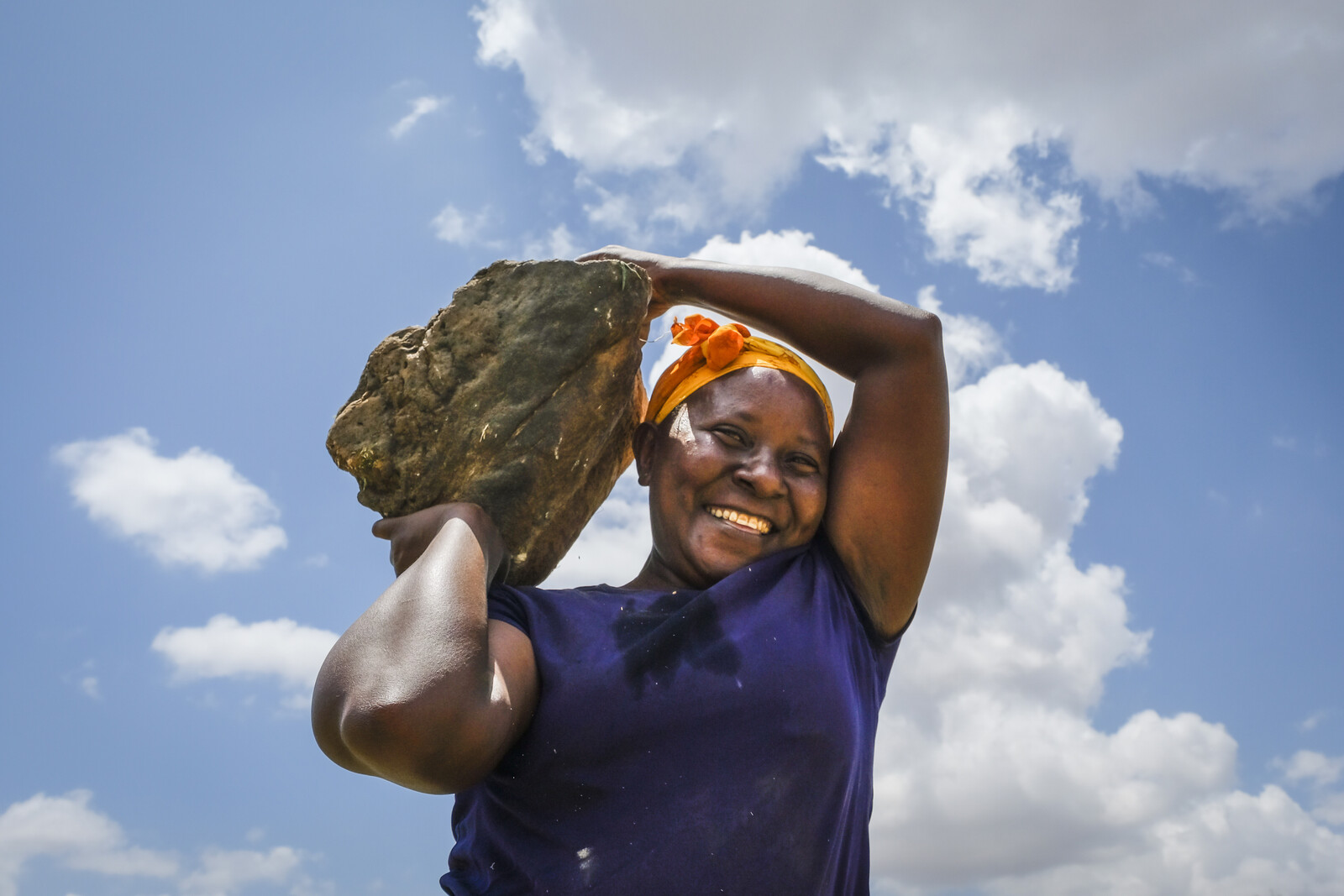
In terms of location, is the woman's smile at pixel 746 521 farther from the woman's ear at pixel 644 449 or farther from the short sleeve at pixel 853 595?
the woman's ear at pixel 644 449

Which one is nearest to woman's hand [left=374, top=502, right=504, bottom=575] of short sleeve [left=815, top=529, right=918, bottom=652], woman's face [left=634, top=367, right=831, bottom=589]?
woman's face [left=634, top=367, right=831, bottom=589]

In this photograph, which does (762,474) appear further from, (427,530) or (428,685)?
(428,685)

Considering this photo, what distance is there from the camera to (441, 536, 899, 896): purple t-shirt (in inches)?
89.0

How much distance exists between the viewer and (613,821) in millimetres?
2293

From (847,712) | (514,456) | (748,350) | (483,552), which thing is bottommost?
(847,712)

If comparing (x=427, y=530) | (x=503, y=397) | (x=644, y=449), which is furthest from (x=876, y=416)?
(x=427, y=530)

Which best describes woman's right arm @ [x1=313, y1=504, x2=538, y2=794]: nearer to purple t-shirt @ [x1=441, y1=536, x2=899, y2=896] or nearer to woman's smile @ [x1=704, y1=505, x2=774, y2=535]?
purple t-shirt @ [x1=441, y1=536, x2=899, y2=896]

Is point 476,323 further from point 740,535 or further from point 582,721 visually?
point 582,721

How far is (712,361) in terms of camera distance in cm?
298

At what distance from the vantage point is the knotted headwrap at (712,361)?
2.96 m

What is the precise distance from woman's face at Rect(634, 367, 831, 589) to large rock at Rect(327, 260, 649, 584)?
0.28 meters

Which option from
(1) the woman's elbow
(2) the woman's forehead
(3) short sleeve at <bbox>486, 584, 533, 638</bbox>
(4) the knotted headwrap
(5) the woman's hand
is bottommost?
(1) the woman's elbow

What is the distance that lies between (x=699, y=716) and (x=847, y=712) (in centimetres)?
34

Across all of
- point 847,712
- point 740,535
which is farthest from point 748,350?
point 847,712
